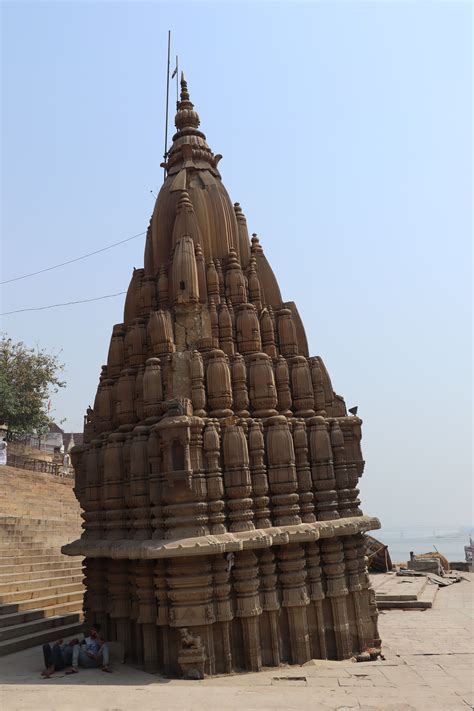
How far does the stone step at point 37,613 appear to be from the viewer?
37.8 ft

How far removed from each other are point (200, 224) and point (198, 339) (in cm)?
273

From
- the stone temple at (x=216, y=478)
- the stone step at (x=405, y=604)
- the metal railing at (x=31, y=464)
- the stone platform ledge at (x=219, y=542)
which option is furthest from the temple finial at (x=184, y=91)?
the metal railing at (x=31, y=464)

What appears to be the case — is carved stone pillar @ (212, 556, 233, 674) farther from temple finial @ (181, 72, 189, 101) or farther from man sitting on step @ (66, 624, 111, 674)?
temple finial @ (181, 72, 189, 101)

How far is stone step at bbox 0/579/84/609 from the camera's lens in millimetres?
12359

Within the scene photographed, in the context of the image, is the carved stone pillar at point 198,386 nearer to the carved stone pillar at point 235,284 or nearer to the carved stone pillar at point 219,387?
the carved stone pillar at point 219,387

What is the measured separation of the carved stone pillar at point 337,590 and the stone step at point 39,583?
665 cm

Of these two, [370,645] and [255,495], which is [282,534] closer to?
[255,495]

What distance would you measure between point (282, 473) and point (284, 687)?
131 inches

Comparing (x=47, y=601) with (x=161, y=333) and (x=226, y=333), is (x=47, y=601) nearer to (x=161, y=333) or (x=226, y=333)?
(x=161, y=333)

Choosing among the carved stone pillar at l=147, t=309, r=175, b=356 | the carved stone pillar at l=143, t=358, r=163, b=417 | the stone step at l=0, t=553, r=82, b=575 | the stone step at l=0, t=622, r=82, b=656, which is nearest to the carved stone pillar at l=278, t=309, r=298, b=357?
the carved stone pillar at l=147, t=309, r=175, b=356

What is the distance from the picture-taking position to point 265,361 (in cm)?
1100

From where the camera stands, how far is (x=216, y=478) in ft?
32.1

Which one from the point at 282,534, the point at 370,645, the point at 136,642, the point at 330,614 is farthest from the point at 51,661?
the point at 370,645

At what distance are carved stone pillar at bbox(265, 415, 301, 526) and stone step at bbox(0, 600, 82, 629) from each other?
5.64m
